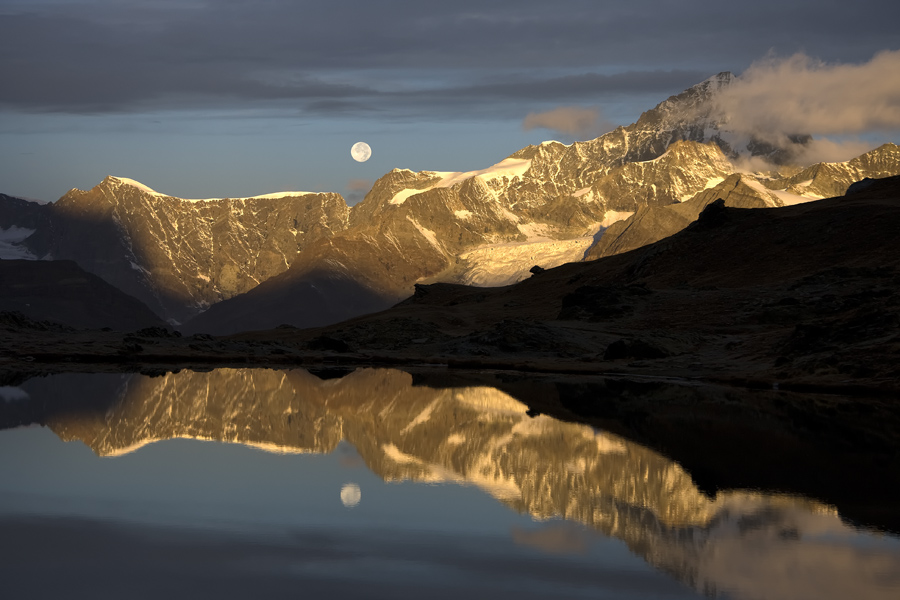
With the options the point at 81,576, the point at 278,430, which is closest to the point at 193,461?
the point at 278,430

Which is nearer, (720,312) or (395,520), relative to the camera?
(395,520)

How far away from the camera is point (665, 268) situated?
571ft

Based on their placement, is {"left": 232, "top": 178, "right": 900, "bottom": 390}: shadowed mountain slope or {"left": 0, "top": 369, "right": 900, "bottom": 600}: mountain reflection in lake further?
{"left": 232, "top": 178, "right": 900, "bottom": 390}: shadowed mountain slope

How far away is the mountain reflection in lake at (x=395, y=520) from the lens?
21.0 m

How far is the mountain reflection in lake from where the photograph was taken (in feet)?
69.1

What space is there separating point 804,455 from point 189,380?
45.2 m

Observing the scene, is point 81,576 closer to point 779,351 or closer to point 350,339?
point 779,351

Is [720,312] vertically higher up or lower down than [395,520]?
higher up

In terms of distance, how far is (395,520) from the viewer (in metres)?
26.8

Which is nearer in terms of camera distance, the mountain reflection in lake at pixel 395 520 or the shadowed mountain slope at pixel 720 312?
the mountain reflection in lake at pixel 395 520

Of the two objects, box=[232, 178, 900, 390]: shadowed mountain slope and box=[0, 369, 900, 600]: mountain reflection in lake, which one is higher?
box=[232, 178, 900, 390]: shadowed mountain slope

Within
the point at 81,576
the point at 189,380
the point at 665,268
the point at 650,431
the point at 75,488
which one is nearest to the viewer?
the point at 81,576

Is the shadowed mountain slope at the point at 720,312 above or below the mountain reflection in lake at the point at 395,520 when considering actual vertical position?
above

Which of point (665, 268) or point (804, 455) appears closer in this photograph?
point (804, 455)
